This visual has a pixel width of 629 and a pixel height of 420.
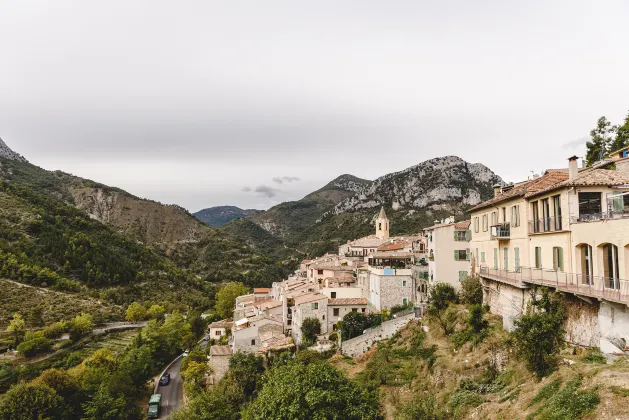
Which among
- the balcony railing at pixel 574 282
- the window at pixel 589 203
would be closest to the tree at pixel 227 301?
the balcony railing at pixel 574 282

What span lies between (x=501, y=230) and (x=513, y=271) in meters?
2.70

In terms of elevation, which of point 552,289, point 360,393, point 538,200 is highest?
point 538,200

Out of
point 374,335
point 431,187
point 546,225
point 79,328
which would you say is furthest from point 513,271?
point 431,187

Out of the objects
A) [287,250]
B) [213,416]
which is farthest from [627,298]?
[287,250]

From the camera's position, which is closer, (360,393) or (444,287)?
(360,393)

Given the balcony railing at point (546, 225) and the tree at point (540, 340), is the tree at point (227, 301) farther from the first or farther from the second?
the tree at point (540, 340)

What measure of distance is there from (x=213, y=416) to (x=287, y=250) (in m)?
131

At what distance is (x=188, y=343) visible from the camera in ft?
201

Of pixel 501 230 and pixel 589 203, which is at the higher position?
pixel 589 203

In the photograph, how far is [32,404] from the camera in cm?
3378

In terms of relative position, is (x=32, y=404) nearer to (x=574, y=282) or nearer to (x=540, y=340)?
(x=540, y=340)

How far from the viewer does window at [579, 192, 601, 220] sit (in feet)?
52.8

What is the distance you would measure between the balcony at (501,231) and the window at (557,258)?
16.4ft

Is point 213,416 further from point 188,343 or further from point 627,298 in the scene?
point 188,343
